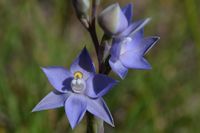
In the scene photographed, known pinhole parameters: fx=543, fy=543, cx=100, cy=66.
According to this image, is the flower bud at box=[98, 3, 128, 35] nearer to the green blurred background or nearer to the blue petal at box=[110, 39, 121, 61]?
the blue petal at box=[110, 39, 121, 61]

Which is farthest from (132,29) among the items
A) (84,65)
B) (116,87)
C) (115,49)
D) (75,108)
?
(116,87)

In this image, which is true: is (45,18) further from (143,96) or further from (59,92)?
(59,92)

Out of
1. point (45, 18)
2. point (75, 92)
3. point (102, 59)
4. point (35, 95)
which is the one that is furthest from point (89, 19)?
point (45, 18)

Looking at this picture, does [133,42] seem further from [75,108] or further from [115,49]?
[75,108]

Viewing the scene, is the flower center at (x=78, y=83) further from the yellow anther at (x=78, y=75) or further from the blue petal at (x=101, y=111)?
the blue petal at (x=101, y=111)

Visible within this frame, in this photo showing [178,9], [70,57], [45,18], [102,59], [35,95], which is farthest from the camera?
[45,18]

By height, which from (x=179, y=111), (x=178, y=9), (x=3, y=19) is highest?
(x=3, y=19)

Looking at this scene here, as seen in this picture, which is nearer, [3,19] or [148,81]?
[148,81]
